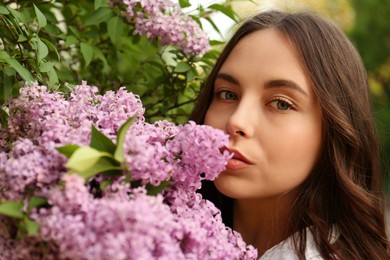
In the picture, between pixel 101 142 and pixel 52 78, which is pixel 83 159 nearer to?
pixel 101 142

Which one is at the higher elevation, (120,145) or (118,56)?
(120,145)

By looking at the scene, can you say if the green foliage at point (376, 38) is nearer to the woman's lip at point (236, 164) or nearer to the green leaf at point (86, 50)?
the green leaf at point (86, 50)

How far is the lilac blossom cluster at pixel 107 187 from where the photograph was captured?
0.87 metres

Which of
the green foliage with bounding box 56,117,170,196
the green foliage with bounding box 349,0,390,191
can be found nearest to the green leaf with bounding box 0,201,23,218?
the green foliage with bounding box 56,117,170,196

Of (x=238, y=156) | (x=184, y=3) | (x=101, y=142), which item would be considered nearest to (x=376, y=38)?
(x=184, y=3)

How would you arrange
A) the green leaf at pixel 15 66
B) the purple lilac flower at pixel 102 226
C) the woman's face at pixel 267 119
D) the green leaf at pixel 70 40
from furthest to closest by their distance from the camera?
the green leaf at pixel 70 40 → the woman's face at pixel 267 119 → the green leaf at pixel 15 66 → the purple lilac flower at pixel 102 226

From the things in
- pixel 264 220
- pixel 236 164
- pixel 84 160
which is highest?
pixel 84 160

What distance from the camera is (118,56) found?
2.00m

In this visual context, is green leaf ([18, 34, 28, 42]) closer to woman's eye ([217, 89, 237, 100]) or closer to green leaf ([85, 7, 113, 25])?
green leaf ([85, 7, 113, 25])

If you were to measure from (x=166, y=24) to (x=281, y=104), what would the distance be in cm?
42

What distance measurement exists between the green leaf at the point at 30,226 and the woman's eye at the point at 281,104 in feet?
2.43

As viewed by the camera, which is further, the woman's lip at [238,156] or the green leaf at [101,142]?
the woman's lip at [238,156]

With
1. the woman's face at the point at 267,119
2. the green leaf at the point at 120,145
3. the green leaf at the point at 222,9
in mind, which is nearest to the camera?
the green leaf at the point at 120,145

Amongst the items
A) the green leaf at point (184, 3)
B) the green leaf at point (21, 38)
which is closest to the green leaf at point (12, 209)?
the green leaf at point (21, 38)
